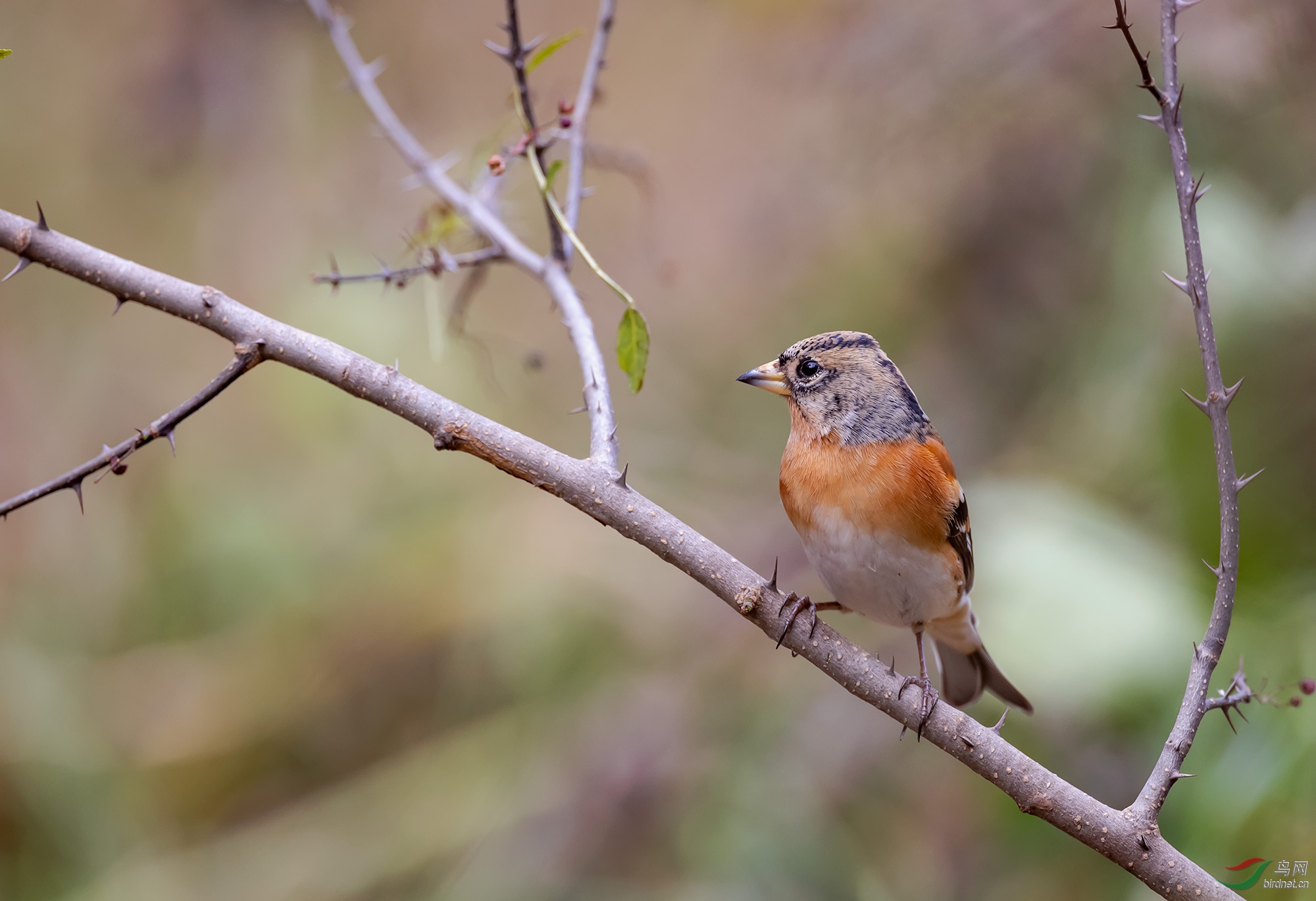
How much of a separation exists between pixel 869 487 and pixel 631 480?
2.77 m

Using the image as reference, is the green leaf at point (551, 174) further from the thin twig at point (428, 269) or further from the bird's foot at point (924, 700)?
the bird's foot at point (924, 700)

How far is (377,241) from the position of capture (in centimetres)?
572

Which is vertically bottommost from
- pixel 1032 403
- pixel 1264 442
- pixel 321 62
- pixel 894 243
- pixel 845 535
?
pixel 845 535

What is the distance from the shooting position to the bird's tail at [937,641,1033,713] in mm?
3215

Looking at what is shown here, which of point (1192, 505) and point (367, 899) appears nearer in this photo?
point (1192, 505)

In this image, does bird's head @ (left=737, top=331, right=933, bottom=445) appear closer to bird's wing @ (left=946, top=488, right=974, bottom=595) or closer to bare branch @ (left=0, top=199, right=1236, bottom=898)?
bird's wing @ (left=946, top=488, right=974, bottom=595)

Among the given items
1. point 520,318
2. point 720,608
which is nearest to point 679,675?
point 720,608

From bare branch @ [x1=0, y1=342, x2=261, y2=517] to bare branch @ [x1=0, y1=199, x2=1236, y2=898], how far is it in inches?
1.9

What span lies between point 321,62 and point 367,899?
191 inches

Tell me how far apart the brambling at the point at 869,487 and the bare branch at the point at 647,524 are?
0.73 m

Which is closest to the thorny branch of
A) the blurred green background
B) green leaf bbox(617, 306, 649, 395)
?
the blurred green background

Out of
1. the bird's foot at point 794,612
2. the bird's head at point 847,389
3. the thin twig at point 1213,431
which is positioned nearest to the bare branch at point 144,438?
the bird's foot at point 794,612

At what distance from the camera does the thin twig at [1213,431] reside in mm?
1564

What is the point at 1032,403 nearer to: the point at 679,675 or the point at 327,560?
the point at 679,675
